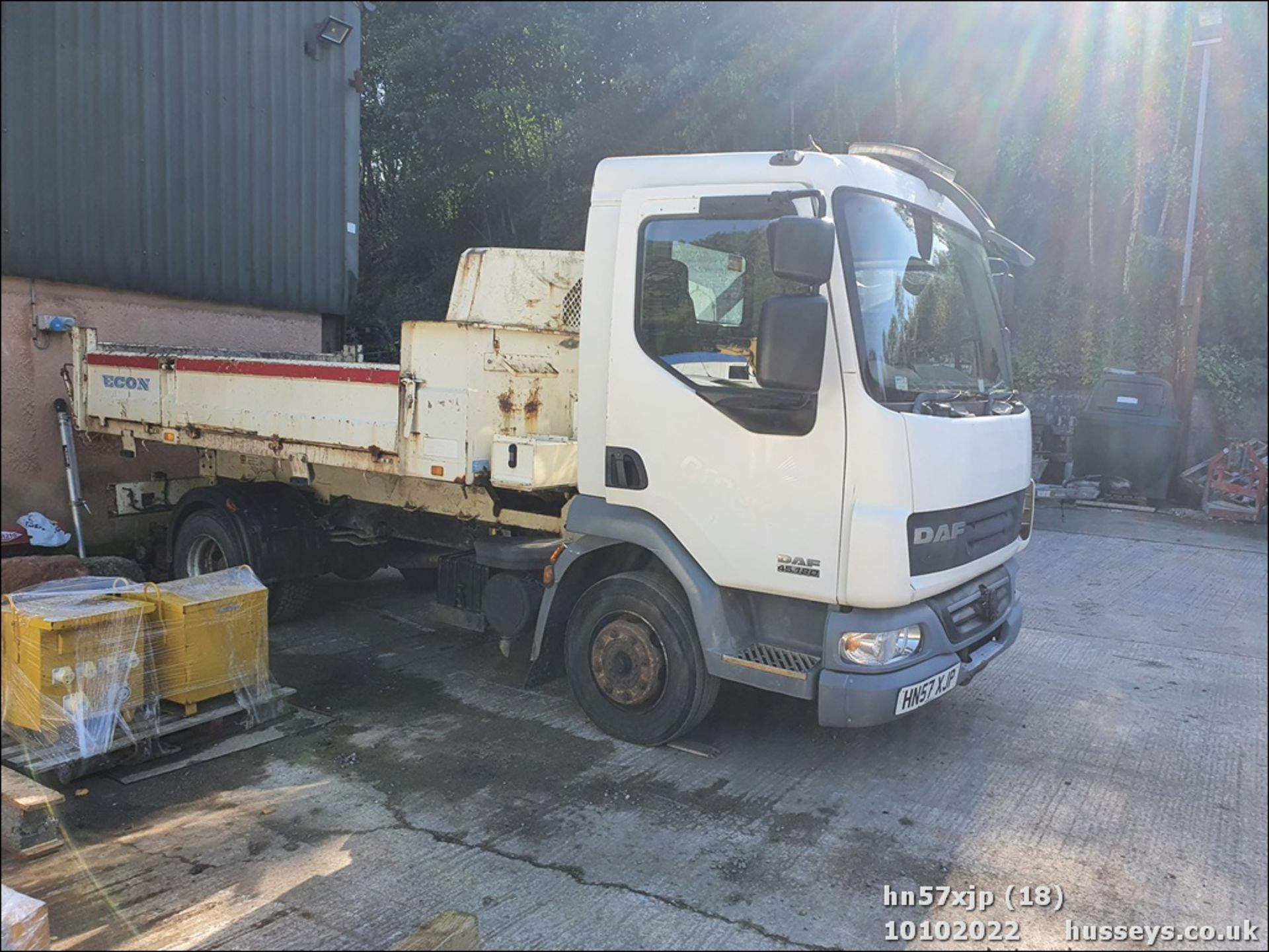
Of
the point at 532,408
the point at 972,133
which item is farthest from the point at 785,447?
the point at 972,133

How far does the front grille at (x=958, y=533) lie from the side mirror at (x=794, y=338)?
2.49 ft

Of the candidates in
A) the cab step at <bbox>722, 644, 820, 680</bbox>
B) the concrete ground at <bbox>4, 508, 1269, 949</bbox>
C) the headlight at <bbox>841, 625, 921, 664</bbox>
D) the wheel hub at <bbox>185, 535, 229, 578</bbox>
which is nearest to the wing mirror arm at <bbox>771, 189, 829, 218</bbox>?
the headlight at <bbox>841, 625, 921, 664</bbox>

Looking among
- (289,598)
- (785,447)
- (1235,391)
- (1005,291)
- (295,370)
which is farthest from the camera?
(1235,391)

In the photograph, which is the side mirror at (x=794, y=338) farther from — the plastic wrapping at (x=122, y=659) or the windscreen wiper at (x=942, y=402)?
the plastic wrapping at (x=122, y=659)

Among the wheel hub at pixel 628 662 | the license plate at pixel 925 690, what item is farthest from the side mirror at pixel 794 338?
the wheel hub at pixel 628 662

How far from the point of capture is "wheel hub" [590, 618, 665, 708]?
4441mm

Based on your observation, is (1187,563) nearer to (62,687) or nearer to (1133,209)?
(1133,209)

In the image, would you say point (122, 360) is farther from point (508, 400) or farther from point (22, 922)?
point (22, 922)

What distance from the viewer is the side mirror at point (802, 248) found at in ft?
11.9

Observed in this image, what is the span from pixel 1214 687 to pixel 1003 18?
34.8ft

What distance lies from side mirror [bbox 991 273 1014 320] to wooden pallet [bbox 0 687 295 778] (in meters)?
4.51

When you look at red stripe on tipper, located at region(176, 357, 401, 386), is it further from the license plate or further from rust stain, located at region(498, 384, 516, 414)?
the license plate

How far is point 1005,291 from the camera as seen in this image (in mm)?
5453

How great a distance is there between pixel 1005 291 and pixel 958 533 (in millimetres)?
2019
